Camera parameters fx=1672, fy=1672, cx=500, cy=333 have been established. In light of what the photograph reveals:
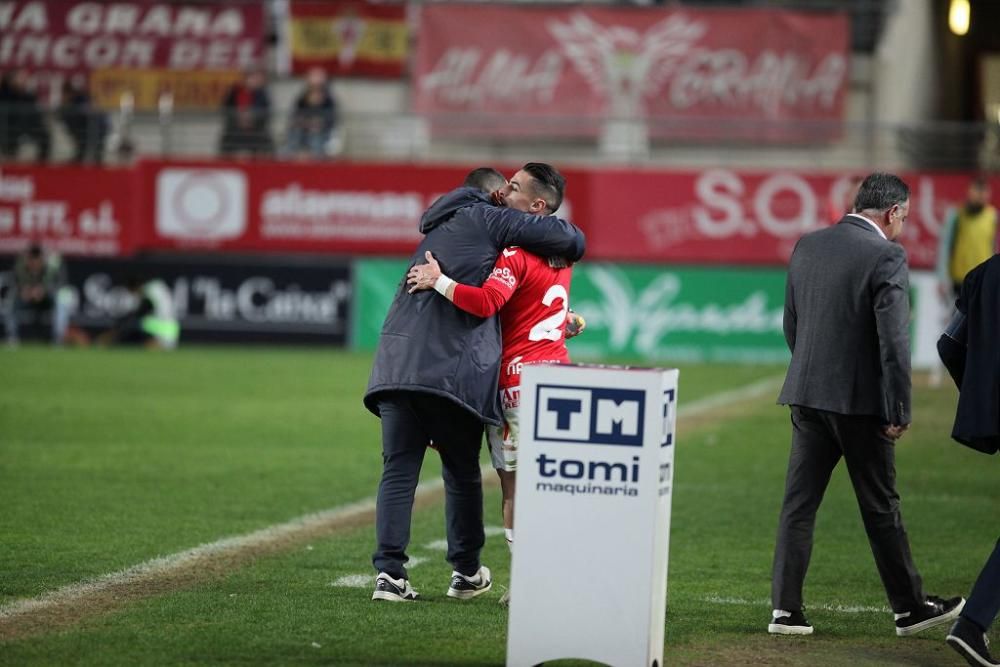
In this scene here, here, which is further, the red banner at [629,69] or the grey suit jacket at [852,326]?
the red banner at [629,69]

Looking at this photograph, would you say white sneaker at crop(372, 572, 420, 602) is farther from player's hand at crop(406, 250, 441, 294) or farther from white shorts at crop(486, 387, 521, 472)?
player's hand at crop(406, 250, 441, 294)

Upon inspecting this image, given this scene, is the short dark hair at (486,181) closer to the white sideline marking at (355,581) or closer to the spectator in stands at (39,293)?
the white sideline marking at (355,581)

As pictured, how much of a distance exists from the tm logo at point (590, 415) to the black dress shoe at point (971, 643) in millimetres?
1496

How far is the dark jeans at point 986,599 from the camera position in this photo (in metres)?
6.45

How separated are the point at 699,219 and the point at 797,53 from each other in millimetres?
4367

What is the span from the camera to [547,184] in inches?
302

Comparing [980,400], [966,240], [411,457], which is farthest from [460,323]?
[966,240]

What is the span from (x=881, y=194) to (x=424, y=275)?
2039 millimetres

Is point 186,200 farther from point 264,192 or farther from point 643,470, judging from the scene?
point 643,470

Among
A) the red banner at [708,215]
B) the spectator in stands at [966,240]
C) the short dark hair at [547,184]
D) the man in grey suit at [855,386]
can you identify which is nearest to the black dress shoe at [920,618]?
the man in grey suit at [855,386]

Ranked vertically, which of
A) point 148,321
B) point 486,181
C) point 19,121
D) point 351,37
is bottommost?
point 148,321

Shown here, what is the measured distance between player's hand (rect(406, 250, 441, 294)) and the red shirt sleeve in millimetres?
130

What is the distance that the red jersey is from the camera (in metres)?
7.72

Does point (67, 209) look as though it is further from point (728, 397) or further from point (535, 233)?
point (535, 233)
